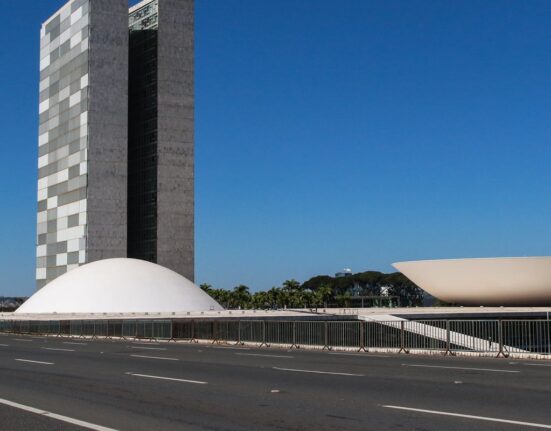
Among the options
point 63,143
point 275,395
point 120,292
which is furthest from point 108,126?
point 275,395

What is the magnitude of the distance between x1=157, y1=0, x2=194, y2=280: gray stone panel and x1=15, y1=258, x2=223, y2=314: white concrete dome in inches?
1524

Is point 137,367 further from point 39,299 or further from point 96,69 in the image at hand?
point 96,69

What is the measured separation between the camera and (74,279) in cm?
8406

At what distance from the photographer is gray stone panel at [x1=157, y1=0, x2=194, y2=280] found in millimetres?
125875

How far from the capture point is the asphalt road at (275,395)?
1052 centimetres

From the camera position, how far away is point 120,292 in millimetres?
78750

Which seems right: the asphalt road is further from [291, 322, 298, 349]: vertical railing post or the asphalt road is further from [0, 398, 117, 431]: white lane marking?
[291, 322, 298, 349]: vertical railing post

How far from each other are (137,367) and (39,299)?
223 ft

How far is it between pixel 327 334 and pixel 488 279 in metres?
60.9

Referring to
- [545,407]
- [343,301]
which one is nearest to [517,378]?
[545,407]

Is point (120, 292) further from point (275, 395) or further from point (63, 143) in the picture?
point (275, 395)

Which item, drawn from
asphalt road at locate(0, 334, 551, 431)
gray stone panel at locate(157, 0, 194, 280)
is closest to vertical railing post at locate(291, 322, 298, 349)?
asphalt road at locate(0, 334, 551, 431)

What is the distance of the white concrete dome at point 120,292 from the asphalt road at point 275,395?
56.2m

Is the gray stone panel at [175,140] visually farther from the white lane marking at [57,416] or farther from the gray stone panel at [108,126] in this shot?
the white lane marking at [57,416]
